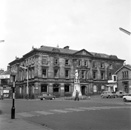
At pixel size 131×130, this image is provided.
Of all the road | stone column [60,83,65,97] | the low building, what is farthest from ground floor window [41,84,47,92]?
the road

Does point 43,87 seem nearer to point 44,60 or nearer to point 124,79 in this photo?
point 44,60

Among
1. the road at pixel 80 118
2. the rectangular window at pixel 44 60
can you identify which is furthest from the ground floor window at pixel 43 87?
the road at pixel 80 118

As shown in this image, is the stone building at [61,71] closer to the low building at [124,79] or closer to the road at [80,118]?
the low building at [124,79]

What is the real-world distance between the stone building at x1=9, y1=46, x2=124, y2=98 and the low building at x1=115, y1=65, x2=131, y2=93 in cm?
728

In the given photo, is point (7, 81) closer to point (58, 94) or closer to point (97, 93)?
point (58, 94)

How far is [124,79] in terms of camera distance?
59.6 m

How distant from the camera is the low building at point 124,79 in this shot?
191 feet

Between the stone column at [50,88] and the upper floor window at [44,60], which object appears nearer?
the stone column at [50,88]

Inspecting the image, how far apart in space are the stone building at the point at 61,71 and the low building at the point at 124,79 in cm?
728

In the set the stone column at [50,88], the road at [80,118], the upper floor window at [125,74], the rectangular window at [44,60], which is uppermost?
the rectangular window at [44,60]

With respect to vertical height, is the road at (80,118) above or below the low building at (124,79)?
below

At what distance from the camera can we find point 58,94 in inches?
2299

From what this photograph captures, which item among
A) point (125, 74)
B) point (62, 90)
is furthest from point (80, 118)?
point (125, 74)

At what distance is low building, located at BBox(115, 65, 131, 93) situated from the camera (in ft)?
191
